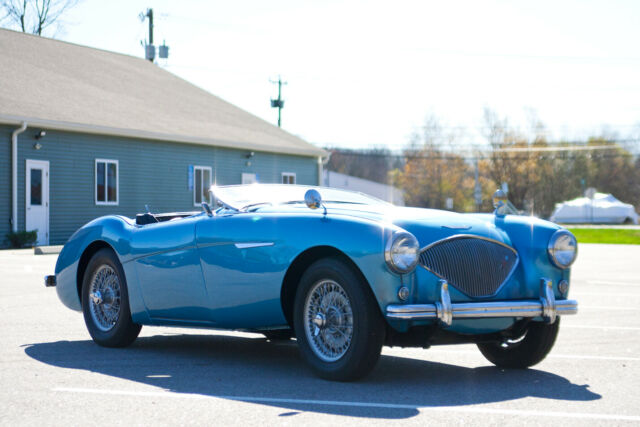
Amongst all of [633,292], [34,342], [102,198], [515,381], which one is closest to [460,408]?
[515,381]

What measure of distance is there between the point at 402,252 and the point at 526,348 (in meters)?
1.53

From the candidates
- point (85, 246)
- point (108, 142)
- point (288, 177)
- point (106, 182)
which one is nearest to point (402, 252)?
point (85, 246)

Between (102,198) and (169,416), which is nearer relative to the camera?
(169,416)

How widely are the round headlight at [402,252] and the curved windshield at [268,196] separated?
1.52 m

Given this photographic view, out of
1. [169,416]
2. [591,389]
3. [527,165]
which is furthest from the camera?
[527,165]

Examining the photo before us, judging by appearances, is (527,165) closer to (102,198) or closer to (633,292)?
(102,198)

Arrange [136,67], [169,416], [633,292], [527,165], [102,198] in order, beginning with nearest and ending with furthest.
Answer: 1. [169,416]
2. [633,292]
3. [102,198]
4. [136,67]
5. [527,165]

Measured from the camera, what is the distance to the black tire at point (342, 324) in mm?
5520

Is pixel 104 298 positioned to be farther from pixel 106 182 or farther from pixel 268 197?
pixel 106 182

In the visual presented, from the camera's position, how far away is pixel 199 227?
6734mm

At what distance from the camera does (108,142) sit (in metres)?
28.1

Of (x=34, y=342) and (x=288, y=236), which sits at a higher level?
(x=288, y=236)

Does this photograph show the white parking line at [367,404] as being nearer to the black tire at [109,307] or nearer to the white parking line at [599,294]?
the black tire at [109,307]

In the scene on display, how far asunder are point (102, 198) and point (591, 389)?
952 inches
